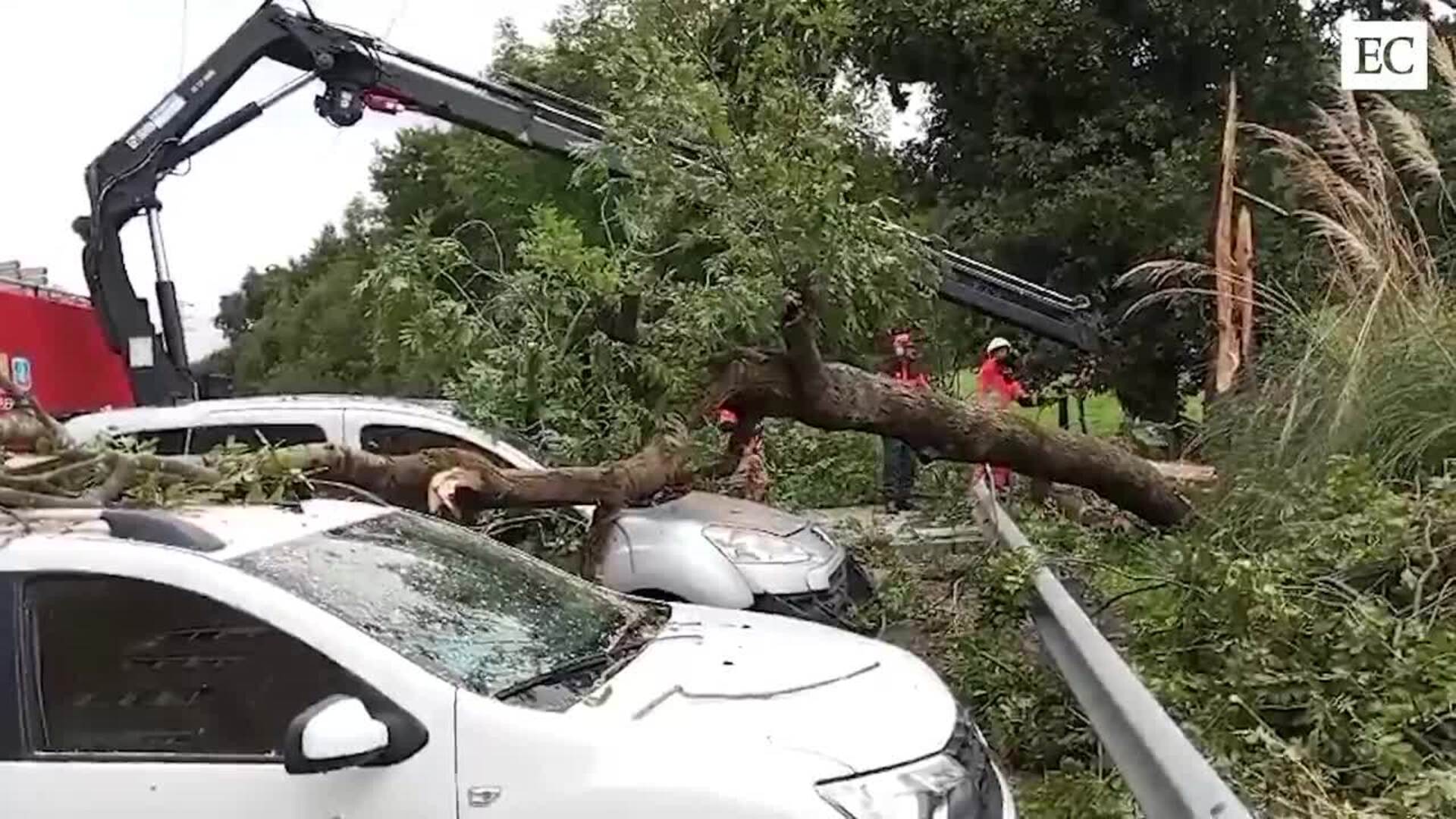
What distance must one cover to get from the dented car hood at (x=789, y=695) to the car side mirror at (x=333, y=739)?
0.52 meters

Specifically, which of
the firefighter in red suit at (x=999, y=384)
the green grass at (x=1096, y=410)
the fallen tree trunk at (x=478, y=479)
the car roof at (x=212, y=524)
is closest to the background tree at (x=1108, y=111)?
the green grass at (x=1096, y=410)

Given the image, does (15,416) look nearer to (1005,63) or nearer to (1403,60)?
(1403,60)

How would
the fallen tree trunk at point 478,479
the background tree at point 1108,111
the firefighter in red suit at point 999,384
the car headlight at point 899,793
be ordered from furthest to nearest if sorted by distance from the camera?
1. the background tree at point 1108,111
2. the firefighter in red suit at point 999,384
3. the fallen tree trunk at point 478,479
4. the car headlight at point 899,793

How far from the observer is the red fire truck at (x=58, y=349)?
14156mm

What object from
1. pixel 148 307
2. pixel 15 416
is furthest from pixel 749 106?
pixel 148 307

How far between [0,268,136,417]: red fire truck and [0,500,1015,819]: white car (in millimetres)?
10681

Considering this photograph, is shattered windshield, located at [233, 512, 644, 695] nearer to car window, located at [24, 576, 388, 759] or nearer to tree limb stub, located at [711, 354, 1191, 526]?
car window, located at [24, 576, 388, 759]

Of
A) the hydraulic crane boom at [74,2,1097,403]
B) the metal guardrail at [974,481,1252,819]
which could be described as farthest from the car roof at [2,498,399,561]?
the hydraulic crane boom at [74,2,1097,403]

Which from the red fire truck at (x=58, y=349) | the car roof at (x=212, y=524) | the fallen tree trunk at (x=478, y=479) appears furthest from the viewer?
the red fire truck at (x=58, y=349)

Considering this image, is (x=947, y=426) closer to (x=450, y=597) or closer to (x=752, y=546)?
(x=752, y=546)

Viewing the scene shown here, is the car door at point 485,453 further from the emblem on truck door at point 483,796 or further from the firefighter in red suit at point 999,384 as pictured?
the emblem on truck door at point 483,796

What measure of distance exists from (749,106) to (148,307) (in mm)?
7648

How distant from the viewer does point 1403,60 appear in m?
8.92

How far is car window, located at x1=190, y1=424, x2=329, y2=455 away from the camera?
29.0 feet
